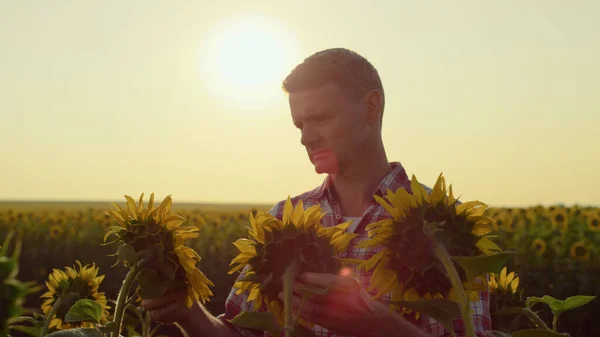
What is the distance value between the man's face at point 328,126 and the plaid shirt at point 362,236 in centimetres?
25

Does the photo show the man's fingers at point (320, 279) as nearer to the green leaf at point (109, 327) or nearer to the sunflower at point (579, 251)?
the green leaf at point (109, 327)

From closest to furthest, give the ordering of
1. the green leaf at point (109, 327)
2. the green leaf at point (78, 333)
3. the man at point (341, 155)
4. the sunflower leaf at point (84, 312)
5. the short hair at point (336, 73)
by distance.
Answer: the green leaf at point (109, 327) → the green leaf at point (78, 333) → the sunflower leaf at point (84, 312) → the man at point (341, 155) → the short hair at point (336, 73)

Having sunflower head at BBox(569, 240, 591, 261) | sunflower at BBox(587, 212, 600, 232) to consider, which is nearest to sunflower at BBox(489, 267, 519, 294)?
sunflower head at BBox(569, 240, 591, 261)

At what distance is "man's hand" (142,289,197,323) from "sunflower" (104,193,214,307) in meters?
0.04

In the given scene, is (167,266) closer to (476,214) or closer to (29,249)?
(476,214)

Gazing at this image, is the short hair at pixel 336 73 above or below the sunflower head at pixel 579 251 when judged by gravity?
above

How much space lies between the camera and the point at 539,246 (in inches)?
298

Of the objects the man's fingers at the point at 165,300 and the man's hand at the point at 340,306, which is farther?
the man's fingers at the point at 165,300

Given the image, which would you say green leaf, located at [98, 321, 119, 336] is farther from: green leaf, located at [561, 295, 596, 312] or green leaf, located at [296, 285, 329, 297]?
green leaf, located at [561, 295, 596, 312]

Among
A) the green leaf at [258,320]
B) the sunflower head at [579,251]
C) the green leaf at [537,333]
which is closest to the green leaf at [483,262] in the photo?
the green leaf at [537,333]

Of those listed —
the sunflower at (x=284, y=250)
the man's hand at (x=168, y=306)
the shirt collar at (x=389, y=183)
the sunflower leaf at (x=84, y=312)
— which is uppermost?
the shirt collar at (x=389, y=183)

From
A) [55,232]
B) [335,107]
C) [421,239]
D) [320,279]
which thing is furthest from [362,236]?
[55,232]

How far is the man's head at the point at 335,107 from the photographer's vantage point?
269cm

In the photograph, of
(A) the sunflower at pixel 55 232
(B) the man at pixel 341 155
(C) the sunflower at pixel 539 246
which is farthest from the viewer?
(A) the sunflower at pixel 55 232
